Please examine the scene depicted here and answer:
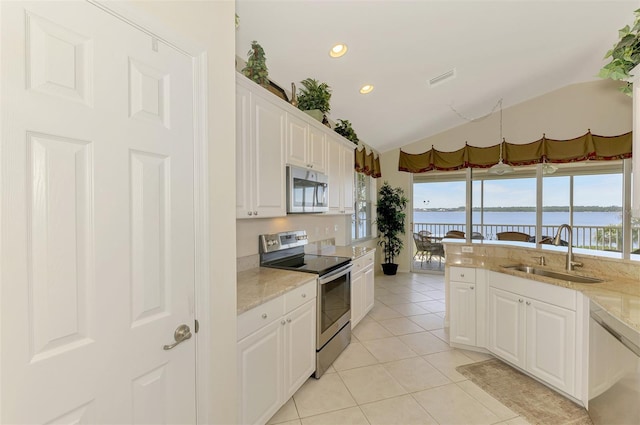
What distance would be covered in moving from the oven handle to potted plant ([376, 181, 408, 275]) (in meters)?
3.52

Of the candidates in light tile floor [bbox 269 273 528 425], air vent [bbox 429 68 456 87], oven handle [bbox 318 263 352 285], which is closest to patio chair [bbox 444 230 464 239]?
light tile floor [bbox 269 273 528 425]

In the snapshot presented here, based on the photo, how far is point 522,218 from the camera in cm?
580

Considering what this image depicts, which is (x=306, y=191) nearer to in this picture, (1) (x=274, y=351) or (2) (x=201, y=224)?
(1) (x=274, y=351)

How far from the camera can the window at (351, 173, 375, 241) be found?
5.56m

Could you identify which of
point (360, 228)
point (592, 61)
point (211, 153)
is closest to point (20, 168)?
point (211, 153)

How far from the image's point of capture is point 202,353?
129 cm

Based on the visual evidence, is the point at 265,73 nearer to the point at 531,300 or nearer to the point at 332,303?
the point at 332,303

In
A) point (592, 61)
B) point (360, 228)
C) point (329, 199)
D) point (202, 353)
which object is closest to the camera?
point (202, 353)

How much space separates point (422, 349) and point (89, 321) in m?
2.91

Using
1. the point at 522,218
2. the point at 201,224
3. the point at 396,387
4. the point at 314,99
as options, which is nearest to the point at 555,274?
the point at 396,387

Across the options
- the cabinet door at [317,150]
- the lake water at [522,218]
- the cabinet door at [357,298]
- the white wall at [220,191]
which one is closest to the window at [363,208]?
the lake water at [522,218]

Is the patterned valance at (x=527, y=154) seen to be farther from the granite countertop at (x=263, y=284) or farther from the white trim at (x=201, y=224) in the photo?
the white trim at (x=201, y=224)

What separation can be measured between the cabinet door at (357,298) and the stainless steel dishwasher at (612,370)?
196cm

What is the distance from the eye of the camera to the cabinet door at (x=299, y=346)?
6.71 feet
